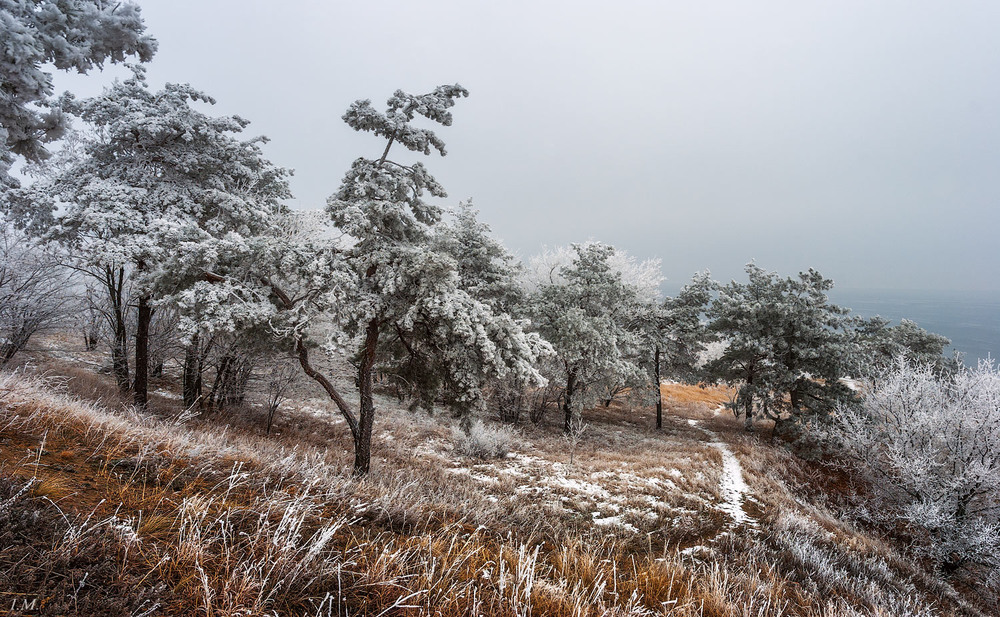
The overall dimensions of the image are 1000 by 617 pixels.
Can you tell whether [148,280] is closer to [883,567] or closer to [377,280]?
[377,280]

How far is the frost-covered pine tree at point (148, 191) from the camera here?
25.0 feet

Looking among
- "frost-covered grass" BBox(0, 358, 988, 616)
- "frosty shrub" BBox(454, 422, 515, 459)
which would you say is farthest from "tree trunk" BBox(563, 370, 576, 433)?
"frost-covered grass" BBox(0, 358, 988, 616)

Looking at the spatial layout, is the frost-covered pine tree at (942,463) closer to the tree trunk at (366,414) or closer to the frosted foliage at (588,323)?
the frosted foliage at (588,323)

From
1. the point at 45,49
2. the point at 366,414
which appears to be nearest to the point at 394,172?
the point at 366,414

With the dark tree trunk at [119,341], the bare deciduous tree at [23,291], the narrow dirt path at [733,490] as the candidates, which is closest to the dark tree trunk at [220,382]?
the dark tree trunk at [119,341]

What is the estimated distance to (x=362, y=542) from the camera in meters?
3.15

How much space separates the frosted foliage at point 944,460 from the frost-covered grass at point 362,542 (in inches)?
111

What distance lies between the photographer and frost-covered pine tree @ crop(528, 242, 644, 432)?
15727 millimetres

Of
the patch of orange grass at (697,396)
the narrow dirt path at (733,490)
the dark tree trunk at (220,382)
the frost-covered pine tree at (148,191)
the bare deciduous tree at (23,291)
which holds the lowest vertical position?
the patch of orange grass at (697,396)

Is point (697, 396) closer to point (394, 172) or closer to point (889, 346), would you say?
point (889, 346)

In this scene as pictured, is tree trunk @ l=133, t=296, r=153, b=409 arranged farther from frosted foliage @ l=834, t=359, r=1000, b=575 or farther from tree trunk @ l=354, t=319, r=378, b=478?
frosted foliage @ l=834, t=359, r=1000, b=575

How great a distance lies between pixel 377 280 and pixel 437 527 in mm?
4636

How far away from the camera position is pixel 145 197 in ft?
28.6

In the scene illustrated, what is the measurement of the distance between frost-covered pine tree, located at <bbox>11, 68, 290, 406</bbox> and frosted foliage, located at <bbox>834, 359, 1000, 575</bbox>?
18.5 meters
